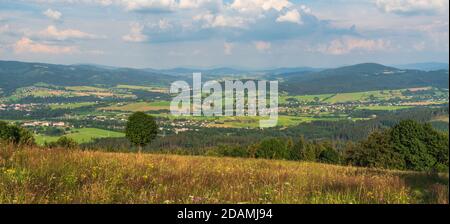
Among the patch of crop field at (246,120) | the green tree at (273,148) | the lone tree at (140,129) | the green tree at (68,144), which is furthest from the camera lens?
the patch of crop field at (246,120)

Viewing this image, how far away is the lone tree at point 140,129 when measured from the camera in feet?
138

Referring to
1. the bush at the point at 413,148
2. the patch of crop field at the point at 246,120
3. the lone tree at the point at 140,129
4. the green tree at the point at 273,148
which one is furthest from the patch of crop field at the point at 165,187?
the patch of crop field at the point at 246,120

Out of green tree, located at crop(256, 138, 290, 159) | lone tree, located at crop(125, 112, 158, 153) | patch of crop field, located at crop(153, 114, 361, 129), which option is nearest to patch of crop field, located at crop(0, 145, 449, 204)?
lone tree, located at crop(125, 112, 158, 153)

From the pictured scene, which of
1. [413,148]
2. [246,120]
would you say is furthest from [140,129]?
[246,120]

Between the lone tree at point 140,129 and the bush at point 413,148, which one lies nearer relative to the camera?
the lone tree at point 140,129

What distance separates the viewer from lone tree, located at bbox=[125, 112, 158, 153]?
42.0 metres

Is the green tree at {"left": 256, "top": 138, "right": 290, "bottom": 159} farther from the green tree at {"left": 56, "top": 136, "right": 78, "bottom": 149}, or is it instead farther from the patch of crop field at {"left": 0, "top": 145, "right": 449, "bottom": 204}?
the patch of crop field at {"left": 0, "top": 145, "right": 449, "bottom": 204}

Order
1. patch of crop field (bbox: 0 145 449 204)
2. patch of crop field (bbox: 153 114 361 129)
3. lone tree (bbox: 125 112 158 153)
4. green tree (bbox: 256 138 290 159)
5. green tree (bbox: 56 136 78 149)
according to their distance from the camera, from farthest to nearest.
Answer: patch of crop field (bbox: 153 114 361 129) < green tree (bbox: 256 138 290 159) < lone tree (bbox: 125 112 158 153) < green tree (bbox: 56 136 78 149) < patch of crop field (bbox: 0 145 449 204)

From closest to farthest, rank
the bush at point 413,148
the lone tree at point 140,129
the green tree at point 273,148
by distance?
the lone tree at point 140,129 → the bush at point 413,148 → the green tree at point 273,148

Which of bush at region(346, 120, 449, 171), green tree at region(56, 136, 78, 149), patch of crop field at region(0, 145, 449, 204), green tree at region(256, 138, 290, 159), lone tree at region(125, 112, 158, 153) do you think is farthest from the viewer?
green tree at region(256, 138, 290, 159)

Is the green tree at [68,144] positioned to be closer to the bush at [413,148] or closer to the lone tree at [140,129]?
the lone tree at [140,129]

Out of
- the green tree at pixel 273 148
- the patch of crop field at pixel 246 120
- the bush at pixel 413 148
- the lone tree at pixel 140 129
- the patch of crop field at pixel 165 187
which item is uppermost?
the patch of crop field at pixel 165 187
